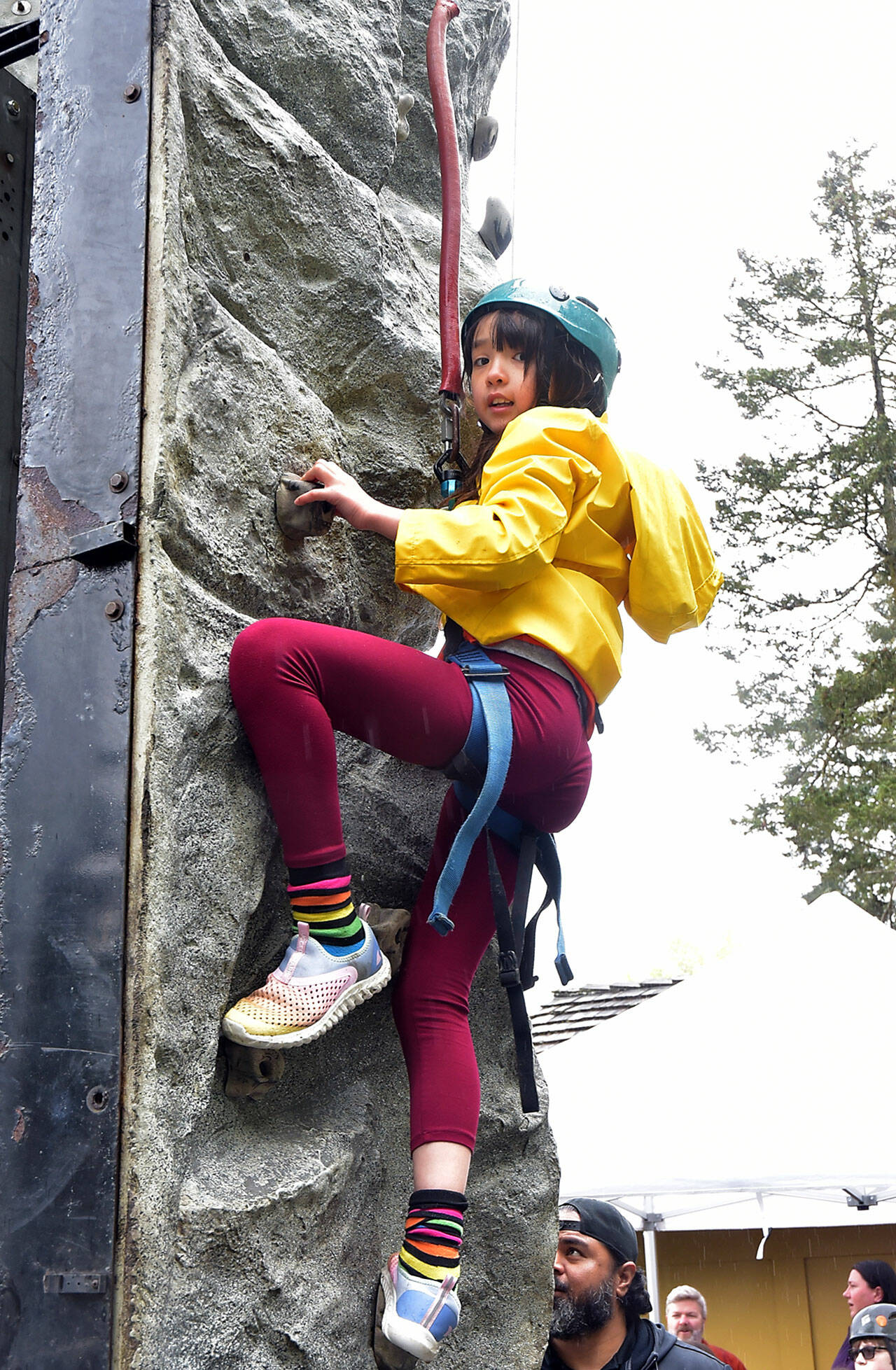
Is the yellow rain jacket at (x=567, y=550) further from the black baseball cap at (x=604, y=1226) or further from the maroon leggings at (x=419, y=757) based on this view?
the black baseball cap at (x=604, y=1226)

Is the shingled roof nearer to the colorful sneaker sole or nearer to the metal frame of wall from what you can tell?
the colorful sneaker sole

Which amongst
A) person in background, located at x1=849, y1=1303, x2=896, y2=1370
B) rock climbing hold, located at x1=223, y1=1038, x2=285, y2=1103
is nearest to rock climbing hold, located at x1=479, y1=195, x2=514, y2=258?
rock climbing hold, located at x1=223, y1=1038, x2=285, y2=1103

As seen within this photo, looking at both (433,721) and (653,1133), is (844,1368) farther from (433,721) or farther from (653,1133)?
(433,721)

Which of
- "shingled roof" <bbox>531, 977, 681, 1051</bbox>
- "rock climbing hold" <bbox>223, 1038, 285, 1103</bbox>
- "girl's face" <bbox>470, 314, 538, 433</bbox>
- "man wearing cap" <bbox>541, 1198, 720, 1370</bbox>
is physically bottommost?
"shingled roof" <bbox>531, 977, 681, 1051</bbox>

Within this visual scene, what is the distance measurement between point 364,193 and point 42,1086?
1.81 metres

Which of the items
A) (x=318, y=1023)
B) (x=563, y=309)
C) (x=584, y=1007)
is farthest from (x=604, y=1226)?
(x=584, y=1007)

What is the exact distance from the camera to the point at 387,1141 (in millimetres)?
2285

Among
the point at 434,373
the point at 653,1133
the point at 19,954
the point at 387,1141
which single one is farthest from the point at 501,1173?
the point at 653,1133

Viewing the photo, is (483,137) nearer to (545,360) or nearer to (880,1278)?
(545,360)

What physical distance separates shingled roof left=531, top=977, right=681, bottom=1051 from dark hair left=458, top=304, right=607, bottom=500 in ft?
24.6

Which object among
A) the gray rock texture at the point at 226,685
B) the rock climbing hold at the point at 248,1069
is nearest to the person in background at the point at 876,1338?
the gray rock texture at the point at 226,685

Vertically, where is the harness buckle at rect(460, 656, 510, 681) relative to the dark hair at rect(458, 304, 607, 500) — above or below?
below

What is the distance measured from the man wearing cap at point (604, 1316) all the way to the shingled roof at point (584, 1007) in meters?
6.13

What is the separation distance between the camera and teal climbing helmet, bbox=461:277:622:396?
8.02 feet
